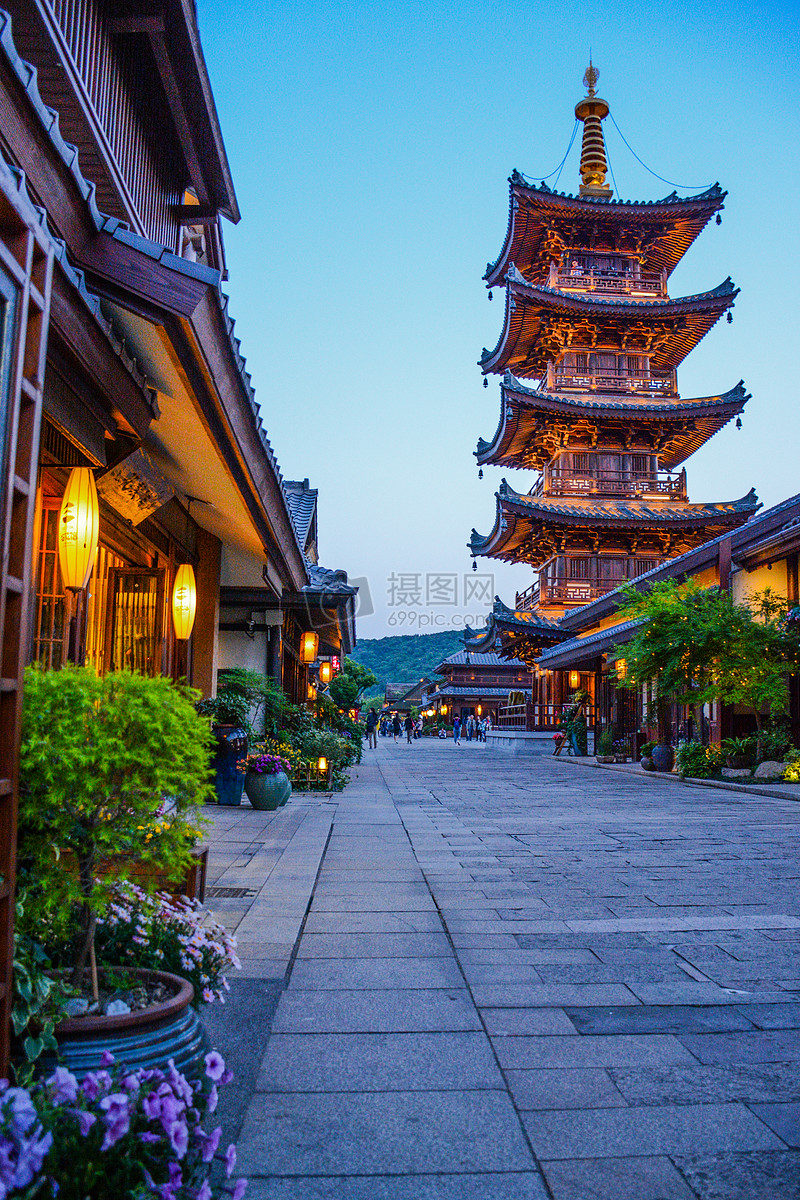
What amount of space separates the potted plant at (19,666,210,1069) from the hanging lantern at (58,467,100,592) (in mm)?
2811

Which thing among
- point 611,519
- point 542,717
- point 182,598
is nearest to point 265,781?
point 182,598

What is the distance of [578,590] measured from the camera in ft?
106

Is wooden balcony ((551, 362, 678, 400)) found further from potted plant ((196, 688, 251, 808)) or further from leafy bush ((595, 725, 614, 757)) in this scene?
potted plant ((196, 688, 251, 808))

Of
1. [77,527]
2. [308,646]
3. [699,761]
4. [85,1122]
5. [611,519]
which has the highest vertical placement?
[611,519]

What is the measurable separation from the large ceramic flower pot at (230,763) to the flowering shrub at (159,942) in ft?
25.0

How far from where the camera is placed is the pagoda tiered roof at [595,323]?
103 feet

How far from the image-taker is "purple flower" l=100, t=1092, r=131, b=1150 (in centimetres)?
170

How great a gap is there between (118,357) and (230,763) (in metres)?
7.19

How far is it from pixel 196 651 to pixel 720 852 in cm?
629

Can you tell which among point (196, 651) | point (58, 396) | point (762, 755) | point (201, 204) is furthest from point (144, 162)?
point (762, 755)

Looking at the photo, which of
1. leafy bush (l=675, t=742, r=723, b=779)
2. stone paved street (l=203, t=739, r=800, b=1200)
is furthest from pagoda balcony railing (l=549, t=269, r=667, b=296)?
stone paved street (l=203, t=739, r=800, b=1200)

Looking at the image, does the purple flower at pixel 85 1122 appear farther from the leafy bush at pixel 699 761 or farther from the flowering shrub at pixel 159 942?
the leafy bush at pixel 699 761

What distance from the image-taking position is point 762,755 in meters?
16.0

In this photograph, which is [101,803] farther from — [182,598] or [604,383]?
[604,383]
